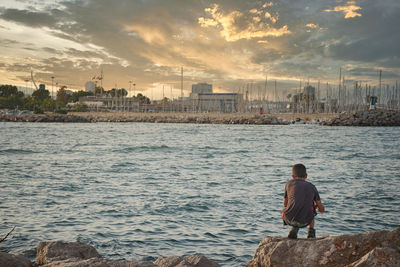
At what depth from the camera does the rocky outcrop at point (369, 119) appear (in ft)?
263

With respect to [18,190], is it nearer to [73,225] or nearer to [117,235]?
[73,225]

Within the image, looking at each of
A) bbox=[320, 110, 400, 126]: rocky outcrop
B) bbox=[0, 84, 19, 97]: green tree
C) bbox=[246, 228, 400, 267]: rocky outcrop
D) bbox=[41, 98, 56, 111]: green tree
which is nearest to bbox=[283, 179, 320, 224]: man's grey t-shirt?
bbox=[246, 228, 400, 267]: rocky outcrop

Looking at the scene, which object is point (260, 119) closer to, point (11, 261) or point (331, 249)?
point (331, 249)

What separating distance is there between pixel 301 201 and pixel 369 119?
281 ft

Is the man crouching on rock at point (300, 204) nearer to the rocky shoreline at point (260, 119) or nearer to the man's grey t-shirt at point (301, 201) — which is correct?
the man's grey t-shirt at point (301, 201)

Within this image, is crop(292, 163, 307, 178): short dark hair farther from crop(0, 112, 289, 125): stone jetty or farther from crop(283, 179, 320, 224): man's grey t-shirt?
crop(0, 112, 289, 125): stone jetty

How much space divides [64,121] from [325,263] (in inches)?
4362

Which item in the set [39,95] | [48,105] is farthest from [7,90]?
[48,105]

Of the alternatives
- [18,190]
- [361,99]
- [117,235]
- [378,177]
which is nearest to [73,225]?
[117,235]

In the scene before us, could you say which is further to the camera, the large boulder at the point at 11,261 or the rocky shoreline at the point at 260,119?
the rocky shoreline at the point at 260,119

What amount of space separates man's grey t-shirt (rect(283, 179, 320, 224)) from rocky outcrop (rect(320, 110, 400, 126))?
8440cm

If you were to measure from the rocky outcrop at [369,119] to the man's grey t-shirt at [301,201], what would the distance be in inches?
3323

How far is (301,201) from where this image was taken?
18.2 ft

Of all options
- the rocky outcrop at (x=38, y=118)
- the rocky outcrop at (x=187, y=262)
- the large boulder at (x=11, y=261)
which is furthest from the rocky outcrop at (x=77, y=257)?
the rocky outcrop at (x=38, y=118)
